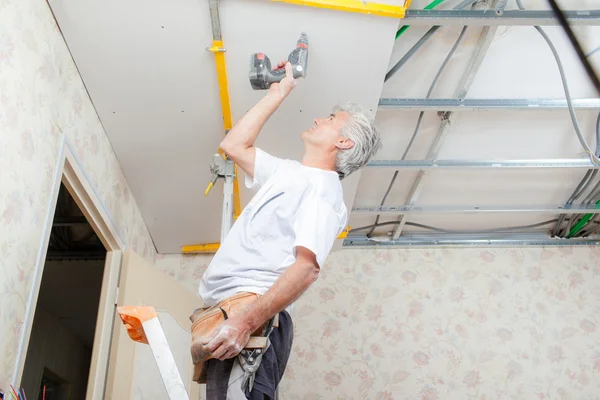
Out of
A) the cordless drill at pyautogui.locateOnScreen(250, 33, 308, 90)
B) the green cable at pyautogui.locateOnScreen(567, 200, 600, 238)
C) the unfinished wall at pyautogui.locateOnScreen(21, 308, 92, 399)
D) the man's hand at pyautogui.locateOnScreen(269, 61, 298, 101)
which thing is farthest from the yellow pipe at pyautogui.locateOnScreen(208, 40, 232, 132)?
the unfinished wall at pyautogui.locateOnScreen(21, 308, 92, 399)

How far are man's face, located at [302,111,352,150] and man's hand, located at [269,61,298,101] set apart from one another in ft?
0.49

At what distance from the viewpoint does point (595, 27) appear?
2.46m

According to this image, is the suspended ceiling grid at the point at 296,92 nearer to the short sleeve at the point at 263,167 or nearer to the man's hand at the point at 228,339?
the short sleeve at the point at 263,167

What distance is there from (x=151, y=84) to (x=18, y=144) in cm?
71

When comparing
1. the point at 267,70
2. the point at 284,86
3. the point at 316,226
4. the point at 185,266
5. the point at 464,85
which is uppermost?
the point at 464,85

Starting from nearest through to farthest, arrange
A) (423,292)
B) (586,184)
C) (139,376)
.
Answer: (139,376)
(586,184)
(423,292)

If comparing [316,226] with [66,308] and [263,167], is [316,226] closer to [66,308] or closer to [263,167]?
[263,167]

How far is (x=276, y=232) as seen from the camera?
5.16 ft

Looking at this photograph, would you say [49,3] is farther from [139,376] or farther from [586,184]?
[586,184]

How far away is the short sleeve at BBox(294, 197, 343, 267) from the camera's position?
1413mm

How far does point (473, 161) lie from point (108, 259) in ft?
6.37

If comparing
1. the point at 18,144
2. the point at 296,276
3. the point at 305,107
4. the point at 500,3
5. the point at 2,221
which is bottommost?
the point at 296,276

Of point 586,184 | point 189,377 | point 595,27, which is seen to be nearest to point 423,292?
point 586,184

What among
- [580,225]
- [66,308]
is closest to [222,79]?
[580,225]
